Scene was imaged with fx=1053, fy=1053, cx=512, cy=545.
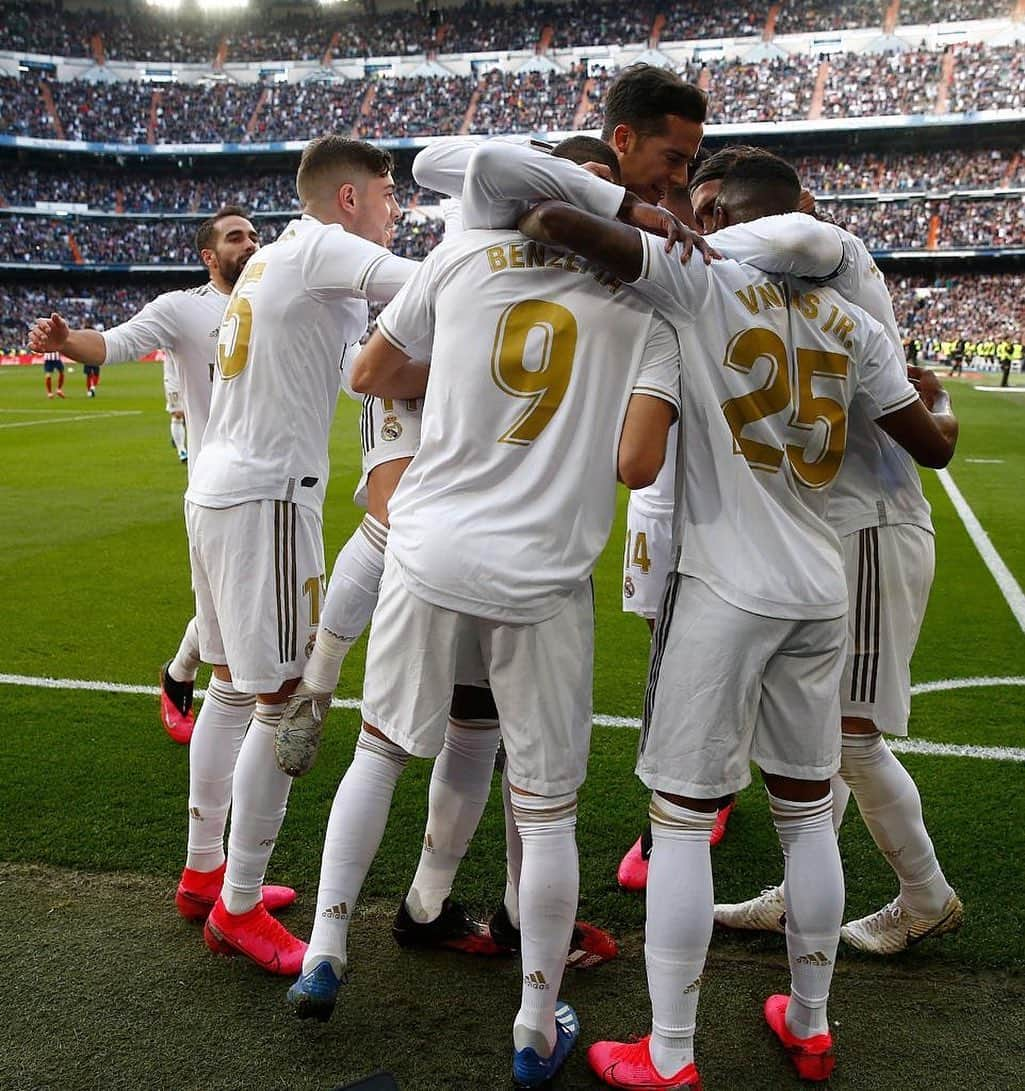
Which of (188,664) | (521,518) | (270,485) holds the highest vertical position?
(521,518)

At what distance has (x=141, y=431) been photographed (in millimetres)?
17484

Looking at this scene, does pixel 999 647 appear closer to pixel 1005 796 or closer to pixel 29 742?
pixel 1005 796

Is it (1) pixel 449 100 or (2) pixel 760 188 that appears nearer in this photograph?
(2) pixel 760 188

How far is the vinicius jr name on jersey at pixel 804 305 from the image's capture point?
7.68 feet

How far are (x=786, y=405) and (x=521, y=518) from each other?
66 cm

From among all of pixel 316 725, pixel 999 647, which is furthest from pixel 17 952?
pixel 999 647

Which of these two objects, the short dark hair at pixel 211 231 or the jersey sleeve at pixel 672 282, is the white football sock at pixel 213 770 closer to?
the short dark hair at pixel 211 231

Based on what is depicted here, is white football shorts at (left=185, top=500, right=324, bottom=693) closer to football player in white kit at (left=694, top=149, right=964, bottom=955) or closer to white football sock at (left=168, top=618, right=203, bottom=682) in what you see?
football player in white kit at (left=694, top=149, right=964, bottom=955)

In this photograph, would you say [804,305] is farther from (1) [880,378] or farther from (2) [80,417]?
(2) [80,417]

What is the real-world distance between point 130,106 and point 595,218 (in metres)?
58.7

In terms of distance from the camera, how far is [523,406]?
7.45 feet

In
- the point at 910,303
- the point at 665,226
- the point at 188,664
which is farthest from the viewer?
the point at 910,303

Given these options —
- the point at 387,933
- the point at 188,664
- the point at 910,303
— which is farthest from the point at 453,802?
the point at 910,303

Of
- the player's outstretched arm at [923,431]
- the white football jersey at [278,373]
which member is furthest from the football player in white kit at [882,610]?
the white football jersey at [278,373]
